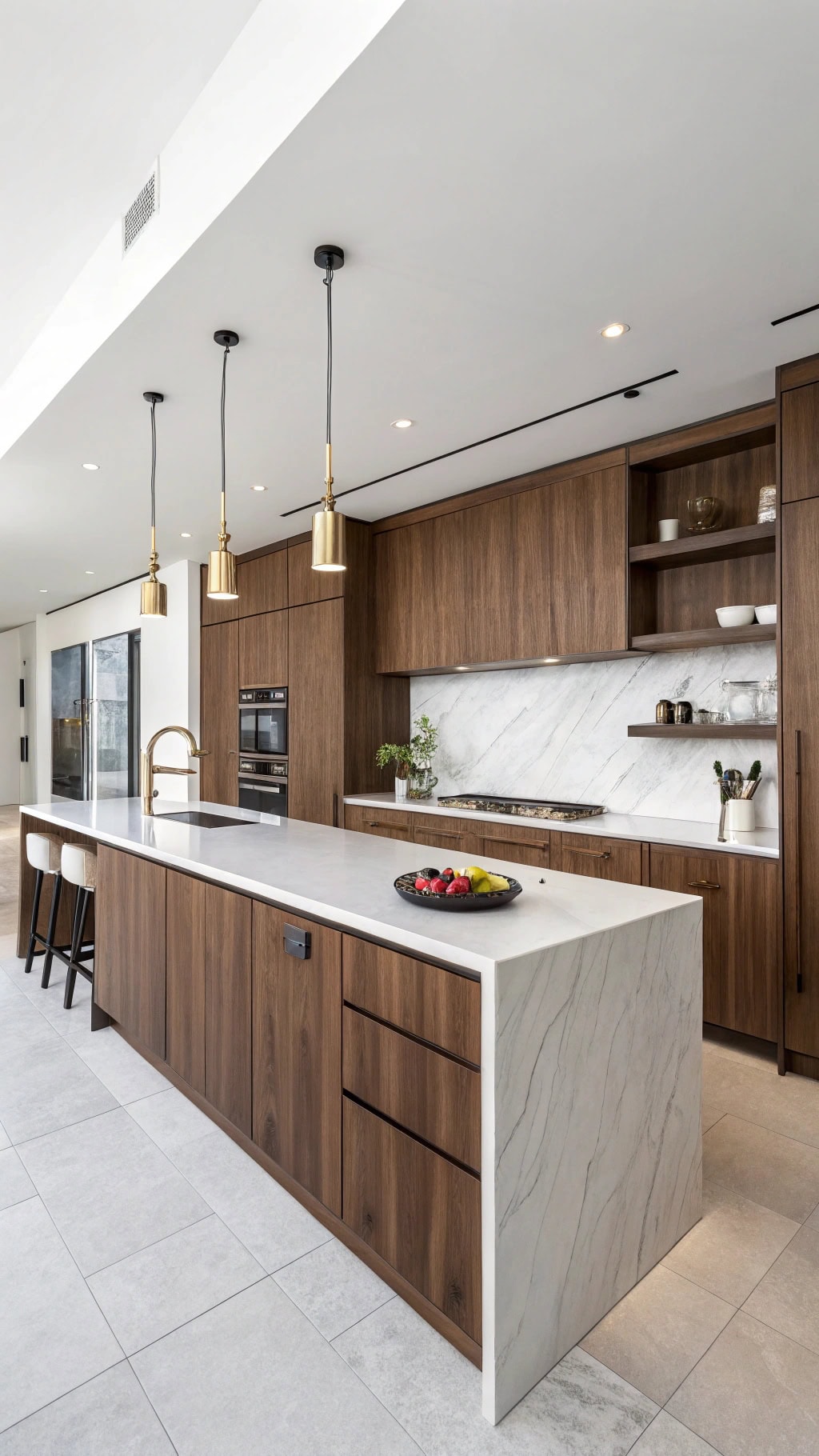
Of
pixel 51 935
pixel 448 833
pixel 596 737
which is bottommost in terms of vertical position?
pixel 51 935

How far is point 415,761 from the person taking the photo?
15.8 feet

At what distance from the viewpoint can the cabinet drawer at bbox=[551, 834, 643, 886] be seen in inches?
124

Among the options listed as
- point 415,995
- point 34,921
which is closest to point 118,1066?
point 34,921

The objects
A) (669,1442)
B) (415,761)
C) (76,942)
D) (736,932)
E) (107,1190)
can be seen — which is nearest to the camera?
(669,1442)

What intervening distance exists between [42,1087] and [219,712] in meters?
3.63

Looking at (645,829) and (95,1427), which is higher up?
(645,829)

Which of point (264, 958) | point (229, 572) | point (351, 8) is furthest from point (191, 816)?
point (351, 8)

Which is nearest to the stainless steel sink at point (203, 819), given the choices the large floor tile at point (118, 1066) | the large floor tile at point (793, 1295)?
the large floor tile at point (118, 1066)

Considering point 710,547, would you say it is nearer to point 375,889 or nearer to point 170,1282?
point 375,889

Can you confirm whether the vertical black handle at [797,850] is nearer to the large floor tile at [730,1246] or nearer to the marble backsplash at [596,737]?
the marble backsplash at [596,737]

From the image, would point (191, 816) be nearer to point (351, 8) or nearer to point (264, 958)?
point (264, 958)

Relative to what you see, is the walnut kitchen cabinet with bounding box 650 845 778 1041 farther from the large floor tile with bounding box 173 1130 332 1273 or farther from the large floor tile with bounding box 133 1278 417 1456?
the large floor tile with bounding box 133 1278 417 1456

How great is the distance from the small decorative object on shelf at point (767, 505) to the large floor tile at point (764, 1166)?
2207 millimetres

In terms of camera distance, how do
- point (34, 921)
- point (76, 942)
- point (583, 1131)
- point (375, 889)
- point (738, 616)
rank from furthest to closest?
1. point (34, 921)
2. point (76, 942)
3. point (738, 616)
4. point (375, 889)
5. point (583, 1131)
